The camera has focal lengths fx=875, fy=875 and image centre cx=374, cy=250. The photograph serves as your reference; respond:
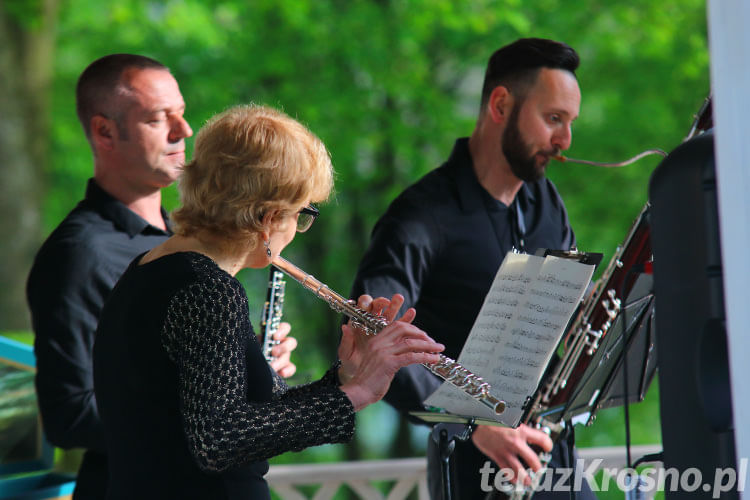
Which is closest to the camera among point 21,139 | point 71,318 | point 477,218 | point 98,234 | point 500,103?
point 71,318

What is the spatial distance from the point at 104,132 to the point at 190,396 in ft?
5.23

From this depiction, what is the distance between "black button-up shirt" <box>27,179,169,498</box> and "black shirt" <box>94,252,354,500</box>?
0.74 metres

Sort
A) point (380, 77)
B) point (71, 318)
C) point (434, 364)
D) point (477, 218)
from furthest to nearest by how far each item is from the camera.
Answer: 1. point (380, 77)
2. point (477, 218)
3. point (71, 318)
4. point (434, 364)

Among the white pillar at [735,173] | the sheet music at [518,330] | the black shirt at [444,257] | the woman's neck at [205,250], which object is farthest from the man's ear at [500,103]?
the white pillar at [735,173]

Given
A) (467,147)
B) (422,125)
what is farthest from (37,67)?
(467,147)

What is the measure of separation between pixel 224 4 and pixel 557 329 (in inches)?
292

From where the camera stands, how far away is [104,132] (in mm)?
2992

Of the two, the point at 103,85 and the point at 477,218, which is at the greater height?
the point at 103,85

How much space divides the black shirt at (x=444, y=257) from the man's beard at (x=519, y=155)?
13 centimetres

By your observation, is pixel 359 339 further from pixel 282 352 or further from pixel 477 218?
pixel 477 218

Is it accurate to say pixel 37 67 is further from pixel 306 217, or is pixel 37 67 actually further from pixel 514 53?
pixel 306 217

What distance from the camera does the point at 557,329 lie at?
2.11 meters

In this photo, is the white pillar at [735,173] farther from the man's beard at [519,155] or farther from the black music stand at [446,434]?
the man's beard at [519,155]

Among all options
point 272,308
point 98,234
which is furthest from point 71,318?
point 272,308
